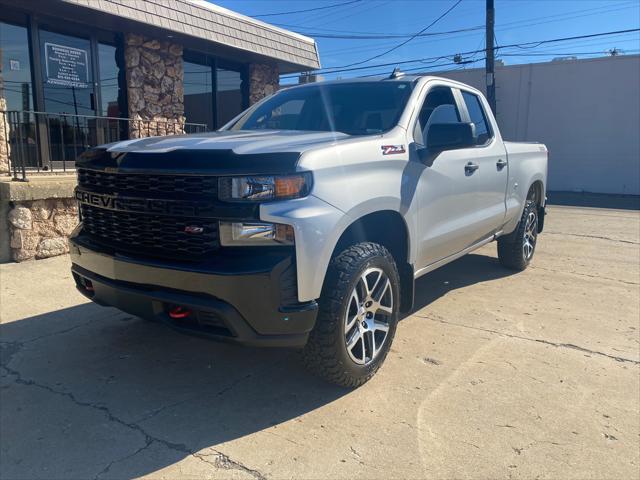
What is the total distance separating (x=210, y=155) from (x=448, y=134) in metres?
1.76

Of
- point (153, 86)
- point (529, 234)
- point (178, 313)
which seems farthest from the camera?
point (153, 86)

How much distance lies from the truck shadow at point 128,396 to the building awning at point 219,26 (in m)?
5.28

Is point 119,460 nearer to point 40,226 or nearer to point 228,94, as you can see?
point 40,226

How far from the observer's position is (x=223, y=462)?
2496mm

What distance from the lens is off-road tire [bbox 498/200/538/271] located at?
592 cm

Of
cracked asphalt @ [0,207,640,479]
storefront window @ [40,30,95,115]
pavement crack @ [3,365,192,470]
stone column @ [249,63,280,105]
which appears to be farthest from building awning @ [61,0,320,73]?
pavement crack @ [3,365,192,470]

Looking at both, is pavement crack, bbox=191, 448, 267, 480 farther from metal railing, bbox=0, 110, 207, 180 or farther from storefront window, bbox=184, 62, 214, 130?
storefront window, bbox=184, 62, 214, 130

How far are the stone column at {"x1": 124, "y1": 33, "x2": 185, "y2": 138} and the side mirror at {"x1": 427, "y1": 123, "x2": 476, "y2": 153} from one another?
6884 millimetres

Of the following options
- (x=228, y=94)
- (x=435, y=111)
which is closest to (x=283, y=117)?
(x=435, y=111)

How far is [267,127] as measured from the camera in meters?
4.25

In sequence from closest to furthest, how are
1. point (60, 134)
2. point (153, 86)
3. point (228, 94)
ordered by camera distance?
point (60, 134), point (153, 86), point (228, 94)

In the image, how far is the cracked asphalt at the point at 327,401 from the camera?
8.22 feet

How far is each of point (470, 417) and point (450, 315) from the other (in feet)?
5.73

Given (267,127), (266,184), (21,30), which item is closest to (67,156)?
(21,30)
